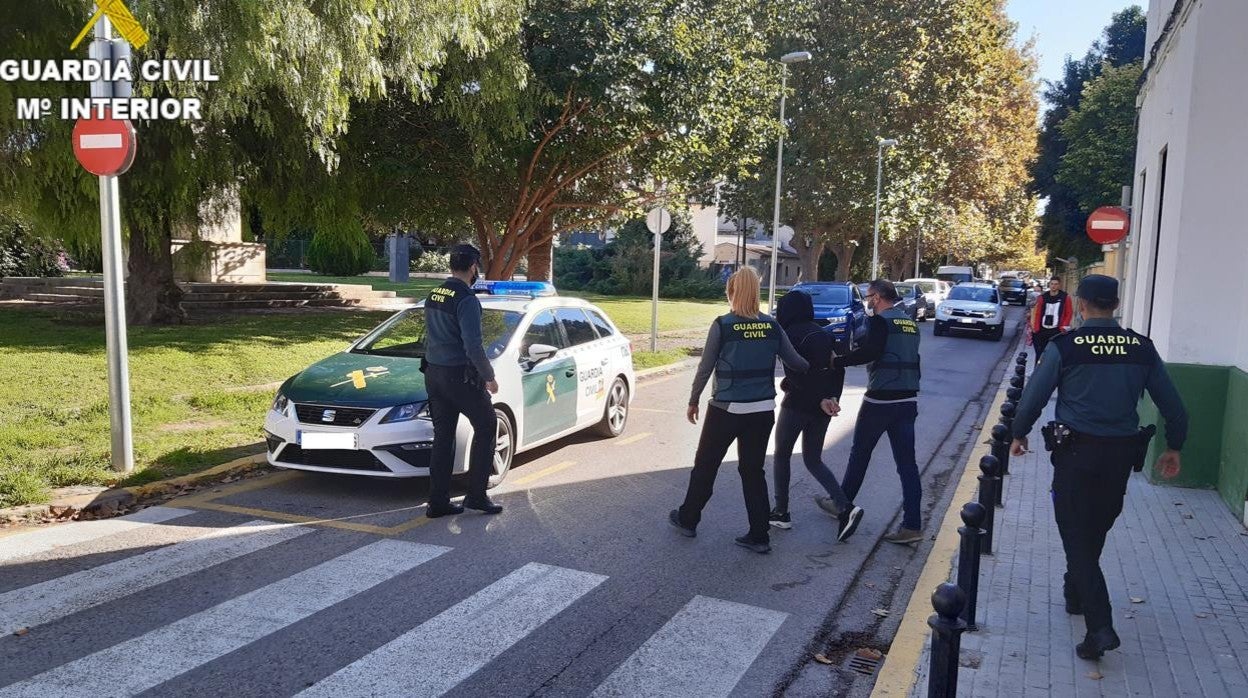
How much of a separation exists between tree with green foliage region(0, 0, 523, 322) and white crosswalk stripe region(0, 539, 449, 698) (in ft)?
25.6

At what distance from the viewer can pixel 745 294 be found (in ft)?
19.2

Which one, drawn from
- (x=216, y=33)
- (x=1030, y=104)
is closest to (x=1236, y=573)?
(x=216, y=33)

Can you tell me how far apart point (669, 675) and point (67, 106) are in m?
12.2

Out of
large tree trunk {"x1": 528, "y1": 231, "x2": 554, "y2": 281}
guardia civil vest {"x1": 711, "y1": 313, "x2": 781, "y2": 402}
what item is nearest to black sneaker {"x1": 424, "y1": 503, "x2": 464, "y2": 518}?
guardia civil vest {"x1": 711, "y1": 313, "x2": 781, "y2": 402}

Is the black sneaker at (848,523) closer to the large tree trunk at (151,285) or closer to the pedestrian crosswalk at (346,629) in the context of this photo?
the pedestrian crosswalk at (346,629)

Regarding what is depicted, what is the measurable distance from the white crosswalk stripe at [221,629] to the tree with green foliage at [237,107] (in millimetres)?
7809

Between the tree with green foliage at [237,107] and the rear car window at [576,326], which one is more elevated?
the tree with green foliage at [237,107]

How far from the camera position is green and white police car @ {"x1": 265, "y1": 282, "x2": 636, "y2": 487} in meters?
6.82

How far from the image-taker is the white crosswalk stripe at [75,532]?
18.6 feet

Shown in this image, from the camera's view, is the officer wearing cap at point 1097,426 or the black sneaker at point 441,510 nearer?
the officer wearing cap at point 1097,426

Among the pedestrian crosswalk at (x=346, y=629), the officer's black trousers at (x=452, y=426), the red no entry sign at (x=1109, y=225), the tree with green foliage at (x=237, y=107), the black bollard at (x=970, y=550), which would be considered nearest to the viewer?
the pedestrian crosswalk at (x=346, y=629)

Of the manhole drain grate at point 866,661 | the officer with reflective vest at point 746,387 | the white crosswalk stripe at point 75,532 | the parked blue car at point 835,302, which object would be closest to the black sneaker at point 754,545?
the officer with reflective vest at point 746,387

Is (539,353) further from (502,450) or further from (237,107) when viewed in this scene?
(237,107)

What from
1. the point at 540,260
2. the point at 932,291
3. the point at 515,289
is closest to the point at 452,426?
the point at 515,289
